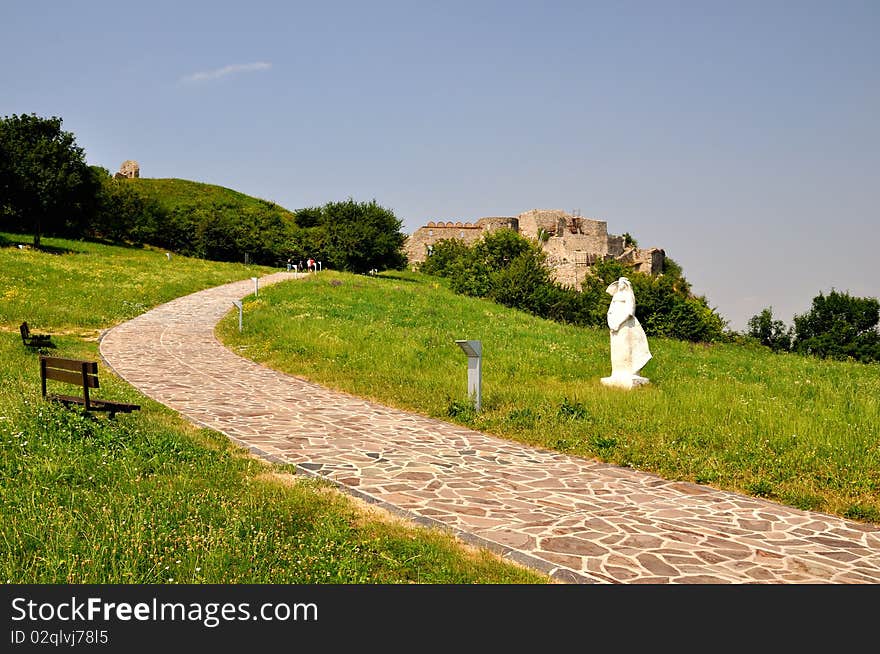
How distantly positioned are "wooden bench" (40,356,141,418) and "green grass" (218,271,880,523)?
4.97 m

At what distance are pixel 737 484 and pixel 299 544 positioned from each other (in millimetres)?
5098

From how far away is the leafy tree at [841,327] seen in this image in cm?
5203

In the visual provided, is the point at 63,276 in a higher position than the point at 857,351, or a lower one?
higher

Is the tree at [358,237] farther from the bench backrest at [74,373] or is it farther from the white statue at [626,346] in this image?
the bench backrest at [74,373]

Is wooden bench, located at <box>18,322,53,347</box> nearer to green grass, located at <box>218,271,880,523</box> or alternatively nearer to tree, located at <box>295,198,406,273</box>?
green grass, located at <box>218,271,880,523</box>

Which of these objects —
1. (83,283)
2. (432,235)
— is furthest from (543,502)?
(432,235)

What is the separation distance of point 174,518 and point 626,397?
7.84 metres

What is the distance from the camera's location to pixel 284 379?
593 inches

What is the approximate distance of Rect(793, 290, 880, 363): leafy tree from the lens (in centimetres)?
5203

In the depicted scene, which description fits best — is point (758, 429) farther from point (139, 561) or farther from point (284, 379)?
point (284, 379)

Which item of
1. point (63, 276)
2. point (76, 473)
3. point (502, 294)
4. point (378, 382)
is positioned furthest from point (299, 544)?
point (502, 294)

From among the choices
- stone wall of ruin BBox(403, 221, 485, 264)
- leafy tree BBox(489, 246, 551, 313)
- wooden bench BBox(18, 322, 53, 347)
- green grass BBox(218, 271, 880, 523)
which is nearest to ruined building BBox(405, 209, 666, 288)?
stone wall of ruin BBox(403, 221, 485, 264)

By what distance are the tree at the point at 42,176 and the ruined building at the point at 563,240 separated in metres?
38.1

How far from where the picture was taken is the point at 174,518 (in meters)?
5.61
